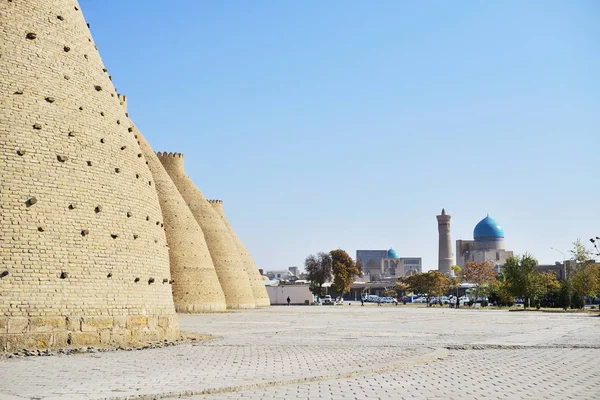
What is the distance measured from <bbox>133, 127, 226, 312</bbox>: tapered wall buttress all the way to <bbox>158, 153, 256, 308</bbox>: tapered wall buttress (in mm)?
6818

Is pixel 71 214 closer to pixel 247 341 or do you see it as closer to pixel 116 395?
pixel 247 341

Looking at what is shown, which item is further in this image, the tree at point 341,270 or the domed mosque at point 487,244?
the domed mosque at point 487,244

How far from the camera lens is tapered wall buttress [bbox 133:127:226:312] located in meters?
43.1

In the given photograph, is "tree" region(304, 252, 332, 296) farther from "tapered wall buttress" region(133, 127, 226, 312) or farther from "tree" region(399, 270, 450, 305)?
"tapered wall buttress" region(133, 127, 226, 312)

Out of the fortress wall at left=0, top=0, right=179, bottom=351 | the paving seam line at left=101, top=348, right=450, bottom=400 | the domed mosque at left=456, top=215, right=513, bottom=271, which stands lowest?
the paving seam line at left=101, top=348, right=450, bottom=400

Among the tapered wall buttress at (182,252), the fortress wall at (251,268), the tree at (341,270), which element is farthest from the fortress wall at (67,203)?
the tree at (341,270)

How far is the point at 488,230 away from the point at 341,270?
62.7 metres

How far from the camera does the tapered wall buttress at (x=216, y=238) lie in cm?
5108

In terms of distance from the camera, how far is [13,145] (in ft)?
54.4

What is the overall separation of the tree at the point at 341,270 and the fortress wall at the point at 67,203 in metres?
71.5

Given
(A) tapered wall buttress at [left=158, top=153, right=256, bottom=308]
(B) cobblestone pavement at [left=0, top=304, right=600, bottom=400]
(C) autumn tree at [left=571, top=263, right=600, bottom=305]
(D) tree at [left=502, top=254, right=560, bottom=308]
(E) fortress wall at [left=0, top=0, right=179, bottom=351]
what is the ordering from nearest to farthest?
(B) cobblestone pavement at [left=0, top=304, right=600, bottom=400] < (E) fortress wall at [left=0, top=0, right=179, bottom=351] < (A) tapered wall buttress at [left=158, top=153, right=256, bottom=308] < (C) autumn tree at [left=571, top=263, right=600, bottom=305] < (D) tree at [left=502, top=254, right=560, bottom=308]

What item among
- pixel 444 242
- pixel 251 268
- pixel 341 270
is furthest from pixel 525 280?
pixel 444 242

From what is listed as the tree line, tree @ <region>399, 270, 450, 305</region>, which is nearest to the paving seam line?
the tree line

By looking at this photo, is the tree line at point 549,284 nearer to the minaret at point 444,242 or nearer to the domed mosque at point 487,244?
the domed mosque at point 487,244
